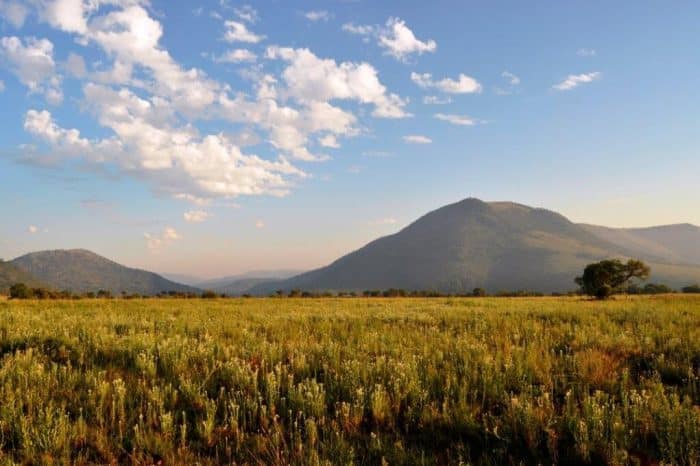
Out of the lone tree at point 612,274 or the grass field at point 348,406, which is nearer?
the grass field at point 348,406

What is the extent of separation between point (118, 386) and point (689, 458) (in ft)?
21.5

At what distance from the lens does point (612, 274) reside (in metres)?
64.4

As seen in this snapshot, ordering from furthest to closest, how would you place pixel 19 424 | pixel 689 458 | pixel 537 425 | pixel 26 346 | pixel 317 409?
1. pixel 26 346
2. pixel 317 409
3. pixel 19 424
4. pixel 537 425
5. pixel 689 458

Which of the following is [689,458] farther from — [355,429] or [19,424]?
[19,424]

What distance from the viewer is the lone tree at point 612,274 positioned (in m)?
62.8

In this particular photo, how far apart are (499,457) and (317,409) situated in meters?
2.19

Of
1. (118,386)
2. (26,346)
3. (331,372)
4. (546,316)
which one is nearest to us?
(118,386)

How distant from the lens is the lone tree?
62844 mm

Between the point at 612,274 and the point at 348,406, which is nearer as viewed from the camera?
the point at 348,406

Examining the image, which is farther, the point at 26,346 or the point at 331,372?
the point at 26,346

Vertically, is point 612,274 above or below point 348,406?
above

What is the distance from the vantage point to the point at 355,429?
5180 millimetres

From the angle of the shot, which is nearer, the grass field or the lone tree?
the grass field

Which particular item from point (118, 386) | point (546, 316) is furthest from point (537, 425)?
point (546, 316)
